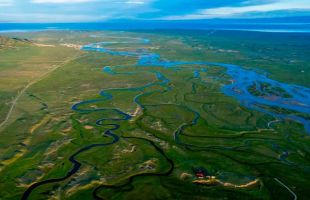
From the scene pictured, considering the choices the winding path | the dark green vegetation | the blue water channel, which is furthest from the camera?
the blue water channel

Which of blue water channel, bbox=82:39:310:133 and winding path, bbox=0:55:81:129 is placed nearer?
winding path, bbox=0:55:81:129

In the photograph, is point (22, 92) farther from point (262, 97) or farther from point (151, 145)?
point (262, 97)

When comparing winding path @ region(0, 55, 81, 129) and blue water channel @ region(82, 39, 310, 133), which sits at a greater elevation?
blue water channel @ region(82, 39, 310, 133)

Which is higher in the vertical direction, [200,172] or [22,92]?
[22,92]

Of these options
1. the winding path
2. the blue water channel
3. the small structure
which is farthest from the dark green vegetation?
the blue water channel

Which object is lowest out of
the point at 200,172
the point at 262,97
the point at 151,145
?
the point at 200,172

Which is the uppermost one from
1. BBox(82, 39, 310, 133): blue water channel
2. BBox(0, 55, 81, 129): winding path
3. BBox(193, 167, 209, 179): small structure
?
BBox(82, 39, 310, 133): blue water channel

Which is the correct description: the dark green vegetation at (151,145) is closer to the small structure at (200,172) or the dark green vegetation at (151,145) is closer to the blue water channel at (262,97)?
the small structure at (200,172)

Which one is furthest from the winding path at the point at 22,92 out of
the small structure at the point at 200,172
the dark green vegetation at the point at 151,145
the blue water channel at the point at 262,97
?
the small structure at the point at 200,172

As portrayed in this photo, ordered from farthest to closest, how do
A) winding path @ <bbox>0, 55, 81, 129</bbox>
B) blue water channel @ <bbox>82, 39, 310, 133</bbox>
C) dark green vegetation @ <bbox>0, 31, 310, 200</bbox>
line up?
blue water channel @ <bbox>82, 39, 310, 133</bbox> → winding path @ <bbox>0, 55, 81, 129</bbox> → dark green vegetation @ <bbox>0, 31, 310, 200</bbox>

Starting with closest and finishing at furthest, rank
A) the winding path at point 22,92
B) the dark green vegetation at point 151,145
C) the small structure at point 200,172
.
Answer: the dark green vegetation at point 151,145, the small structure at point 200,172, the winding path at point 22,92

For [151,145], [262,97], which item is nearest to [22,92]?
[151,145]

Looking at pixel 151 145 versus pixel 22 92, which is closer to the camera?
pixel 151 145

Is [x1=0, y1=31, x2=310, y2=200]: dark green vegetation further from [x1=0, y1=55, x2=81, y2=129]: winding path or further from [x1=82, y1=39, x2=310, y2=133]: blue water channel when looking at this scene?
[x1=82, y1=39, x2=310, y2=133]: blue water channel
